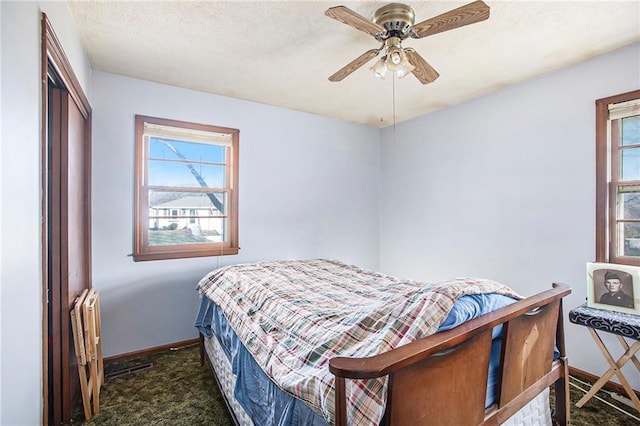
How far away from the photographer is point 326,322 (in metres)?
1.42

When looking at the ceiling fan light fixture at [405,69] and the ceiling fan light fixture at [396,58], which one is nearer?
the ceiling fan light fixture at [396,58]

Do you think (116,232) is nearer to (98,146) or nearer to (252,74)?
(98,146)

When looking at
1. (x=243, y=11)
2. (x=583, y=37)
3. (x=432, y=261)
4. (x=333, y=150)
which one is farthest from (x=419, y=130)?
(x=243, y=11)

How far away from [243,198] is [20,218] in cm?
226

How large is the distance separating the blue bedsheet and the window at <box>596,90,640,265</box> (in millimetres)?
1678

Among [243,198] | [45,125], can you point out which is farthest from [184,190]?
[45,125]

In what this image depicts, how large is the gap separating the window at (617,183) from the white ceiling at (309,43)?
1.72ft

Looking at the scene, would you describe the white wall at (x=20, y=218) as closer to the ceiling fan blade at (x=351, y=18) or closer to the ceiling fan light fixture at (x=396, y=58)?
the ceiling fan blade at (x=351, y=18)

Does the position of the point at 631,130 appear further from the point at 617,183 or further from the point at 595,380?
the point at 595,380

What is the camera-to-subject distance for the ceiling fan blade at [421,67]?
6.15 feet

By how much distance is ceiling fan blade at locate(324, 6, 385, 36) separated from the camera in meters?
1.49

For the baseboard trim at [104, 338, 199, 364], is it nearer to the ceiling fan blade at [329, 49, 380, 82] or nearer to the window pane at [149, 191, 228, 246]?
the window pane at [149, 191, 228, 246]

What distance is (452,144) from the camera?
349 centimetres

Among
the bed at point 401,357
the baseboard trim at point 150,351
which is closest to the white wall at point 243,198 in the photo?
the baseboard trim at point 150,351
